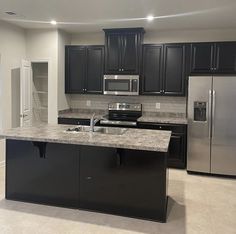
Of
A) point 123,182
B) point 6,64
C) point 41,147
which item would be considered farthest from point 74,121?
point 123,182

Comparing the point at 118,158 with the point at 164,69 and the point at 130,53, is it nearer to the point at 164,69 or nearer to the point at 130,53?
the point at 164,69

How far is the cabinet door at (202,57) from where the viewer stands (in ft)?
15.7

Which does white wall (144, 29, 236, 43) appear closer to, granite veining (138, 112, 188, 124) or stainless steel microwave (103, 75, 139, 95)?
stainless steel microwave (103, 75, 139, 95)

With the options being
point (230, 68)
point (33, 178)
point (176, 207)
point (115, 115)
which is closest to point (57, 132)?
point (33, 178)

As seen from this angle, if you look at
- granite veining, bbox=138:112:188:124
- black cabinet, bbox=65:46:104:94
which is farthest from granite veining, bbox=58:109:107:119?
granite veining, bbox=138:112:188:124

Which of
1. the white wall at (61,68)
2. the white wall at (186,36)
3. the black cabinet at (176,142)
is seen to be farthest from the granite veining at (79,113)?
the white wall at (186,36)

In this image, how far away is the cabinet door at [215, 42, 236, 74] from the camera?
467 cm

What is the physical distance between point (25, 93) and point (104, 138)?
2.57 meters

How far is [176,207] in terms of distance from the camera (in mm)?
3303

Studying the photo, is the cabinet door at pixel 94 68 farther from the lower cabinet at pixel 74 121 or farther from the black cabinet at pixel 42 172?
the black cabinet at pixel 42 172

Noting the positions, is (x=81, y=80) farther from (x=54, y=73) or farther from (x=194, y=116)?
(x=194, y=116)

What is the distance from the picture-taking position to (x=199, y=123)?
4.51m

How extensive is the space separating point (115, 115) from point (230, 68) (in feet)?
7.61

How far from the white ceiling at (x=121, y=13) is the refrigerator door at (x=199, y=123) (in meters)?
1.01
